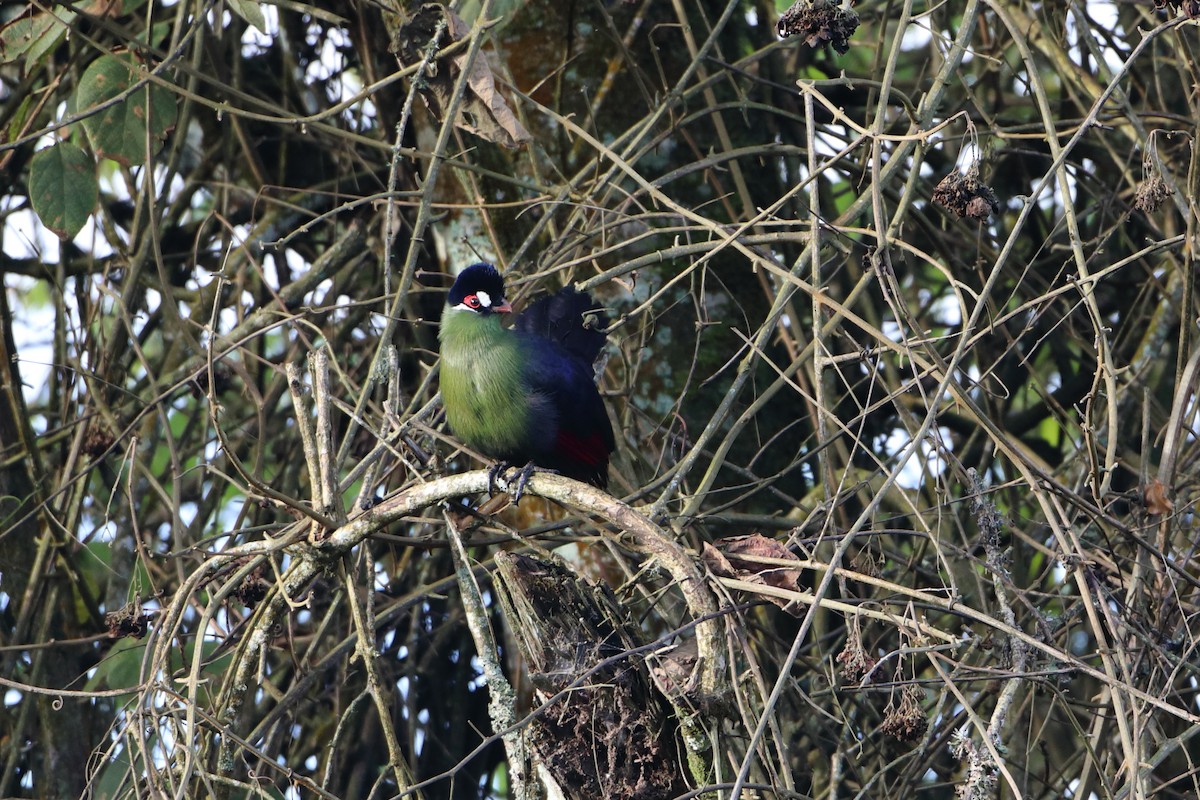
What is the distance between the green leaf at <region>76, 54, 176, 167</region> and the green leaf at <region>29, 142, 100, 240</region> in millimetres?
86

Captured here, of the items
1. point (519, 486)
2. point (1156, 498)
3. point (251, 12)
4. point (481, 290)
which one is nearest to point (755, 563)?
point (519, 486)

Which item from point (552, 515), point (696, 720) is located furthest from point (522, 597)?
point (552, 515)

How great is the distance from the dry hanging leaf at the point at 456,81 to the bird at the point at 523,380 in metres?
0.52

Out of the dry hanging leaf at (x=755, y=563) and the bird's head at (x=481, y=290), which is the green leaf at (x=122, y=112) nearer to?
the bird's head at (x=481, y=290)

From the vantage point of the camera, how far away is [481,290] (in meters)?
3.82

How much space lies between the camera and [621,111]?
449 centimetres

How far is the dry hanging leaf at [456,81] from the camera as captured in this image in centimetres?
333

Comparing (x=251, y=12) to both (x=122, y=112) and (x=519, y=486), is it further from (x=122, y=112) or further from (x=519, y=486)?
(x=519, y=486)

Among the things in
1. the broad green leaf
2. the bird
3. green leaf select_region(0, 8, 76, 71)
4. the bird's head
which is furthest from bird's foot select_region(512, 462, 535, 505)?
the broad green leaf

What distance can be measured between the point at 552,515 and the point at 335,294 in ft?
3.75

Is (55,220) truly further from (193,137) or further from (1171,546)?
(1171,546)

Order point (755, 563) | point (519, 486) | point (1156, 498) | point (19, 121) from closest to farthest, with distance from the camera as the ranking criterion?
point (755, 563)
point (1156, 498)
point (519, 486)
point (19, 121)

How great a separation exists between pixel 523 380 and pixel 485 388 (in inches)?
4.6

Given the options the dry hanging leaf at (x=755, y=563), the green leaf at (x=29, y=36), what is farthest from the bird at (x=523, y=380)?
the green leaf at (x=29, y=36)
